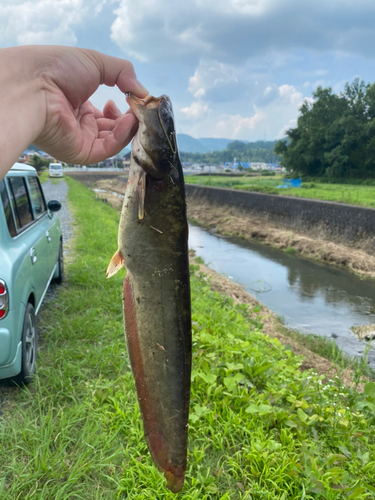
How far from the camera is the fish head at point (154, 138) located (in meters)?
1.56

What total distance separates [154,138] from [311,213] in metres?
16.3

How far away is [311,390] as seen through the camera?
11.5ft

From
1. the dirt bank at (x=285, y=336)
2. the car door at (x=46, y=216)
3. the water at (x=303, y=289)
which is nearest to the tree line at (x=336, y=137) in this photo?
the water at (x=303, y=289)

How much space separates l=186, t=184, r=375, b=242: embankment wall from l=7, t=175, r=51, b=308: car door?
12.3m

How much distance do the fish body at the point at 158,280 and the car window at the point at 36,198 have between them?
375cm

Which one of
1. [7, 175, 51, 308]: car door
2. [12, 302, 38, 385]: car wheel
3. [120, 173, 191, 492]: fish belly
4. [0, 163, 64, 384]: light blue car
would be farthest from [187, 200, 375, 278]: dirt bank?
[120, 173, 191, 492]: fish belly

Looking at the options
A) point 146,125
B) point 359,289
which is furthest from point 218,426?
point 359,289

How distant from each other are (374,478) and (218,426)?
116 centimetres

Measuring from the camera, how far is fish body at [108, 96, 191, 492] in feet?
5.17

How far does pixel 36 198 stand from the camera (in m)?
5.28

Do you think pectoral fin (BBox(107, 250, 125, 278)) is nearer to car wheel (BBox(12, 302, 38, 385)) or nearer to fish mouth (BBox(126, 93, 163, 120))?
fish mouth (BBox(126, 93, 163, 120))

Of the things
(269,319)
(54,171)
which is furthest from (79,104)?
(54,171)

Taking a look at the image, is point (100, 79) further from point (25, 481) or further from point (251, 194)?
point (251, 194)

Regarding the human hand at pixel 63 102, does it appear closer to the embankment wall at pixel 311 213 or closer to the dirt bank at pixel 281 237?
the dirt bank at pixel 281 237
